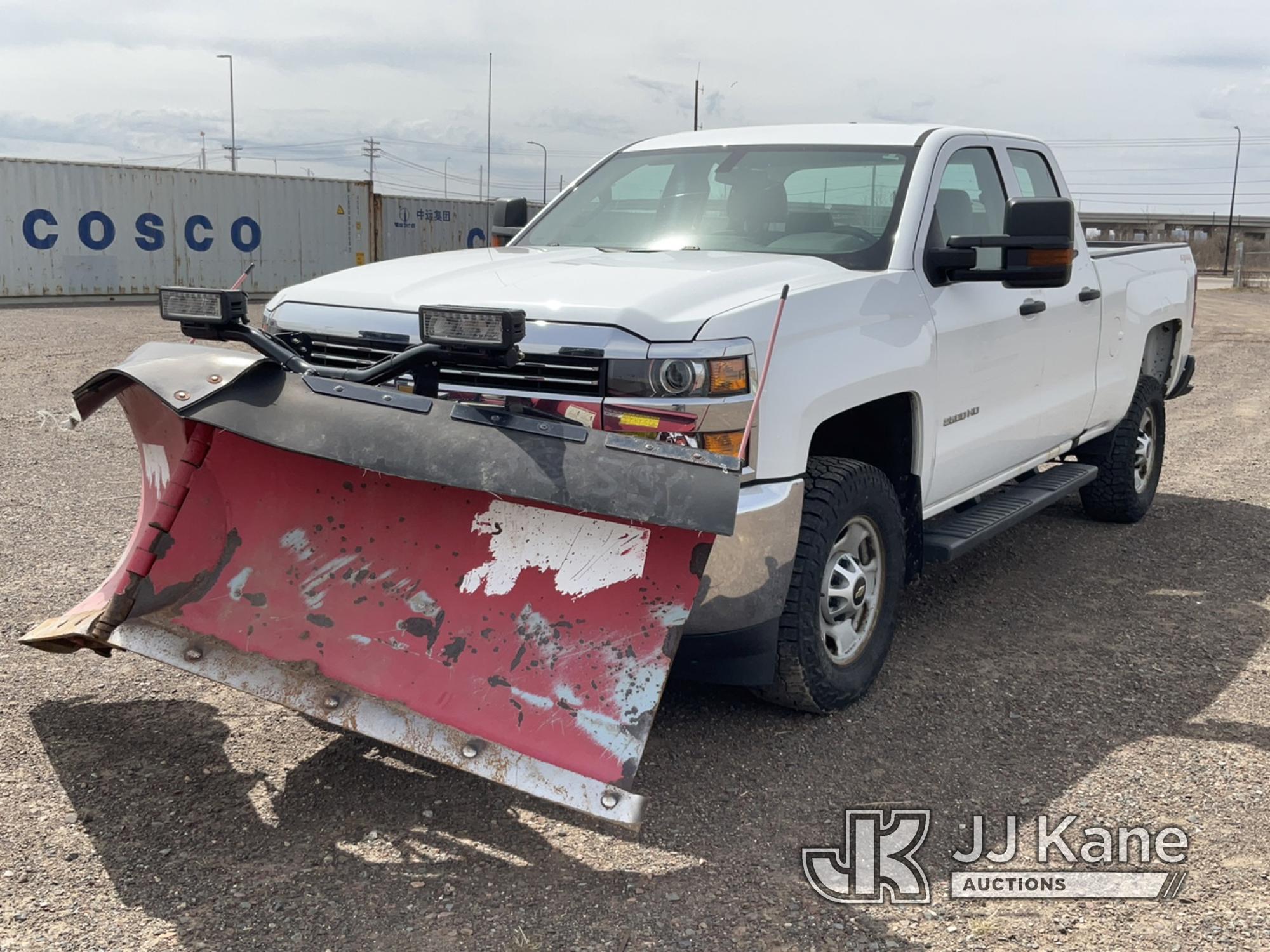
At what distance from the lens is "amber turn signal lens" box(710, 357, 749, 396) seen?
3305 millimetres

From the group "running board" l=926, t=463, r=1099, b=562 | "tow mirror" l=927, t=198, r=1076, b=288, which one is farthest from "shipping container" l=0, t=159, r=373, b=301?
"tow mirror" l=927, t=198, r=1076, b=288

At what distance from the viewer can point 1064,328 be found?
536cm

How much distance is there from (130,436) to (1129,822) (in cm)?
745

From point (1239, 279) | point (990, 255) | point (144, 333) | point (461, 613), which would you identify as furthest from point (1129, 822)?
point (1239, 279)

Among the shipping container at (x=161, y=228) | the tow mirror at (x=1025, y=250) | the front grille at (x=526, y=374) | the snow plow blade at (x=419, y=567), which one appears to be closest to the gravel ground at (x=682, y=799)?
the snow plow blade at (x=419, y=567)

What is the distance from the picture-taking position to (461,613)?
3207mm

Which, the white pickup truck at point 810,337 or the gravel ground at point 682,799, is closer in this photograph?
the gravel ground at point 682,799

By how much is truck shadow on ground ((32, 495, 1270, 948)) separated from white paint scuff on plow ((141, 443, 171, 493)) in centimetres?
78

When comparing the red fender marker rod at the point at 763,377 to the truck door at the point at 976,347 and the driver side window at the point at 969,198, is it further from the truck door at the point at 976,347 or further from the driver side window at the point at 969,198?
the driver side window at the point at 969,198

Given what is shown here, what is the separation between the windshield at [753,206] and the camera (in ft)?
→ 14.6

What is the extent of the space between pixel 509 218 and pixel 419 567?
283 cm

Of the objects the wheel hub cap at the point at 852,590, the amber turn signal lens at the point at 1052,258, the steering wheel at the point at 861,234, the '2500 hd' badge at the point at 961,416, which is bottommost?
the wheel hub cap at the point at 852,590

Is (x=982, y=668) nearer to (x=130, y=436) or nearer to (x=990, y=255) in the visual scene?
(x=990, y=255)

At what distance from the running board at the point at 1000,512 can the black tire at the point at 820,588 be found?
12.7 inches
